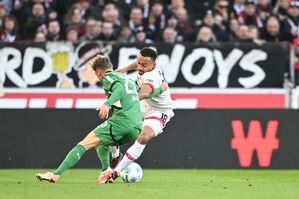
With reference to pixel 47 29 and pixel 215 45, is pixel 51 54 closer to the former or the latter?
pixel 47 29

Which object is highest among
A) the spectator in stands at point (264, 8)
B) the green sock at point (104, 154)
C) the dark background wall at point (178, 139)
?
the spectator in stands at point (264, 8)

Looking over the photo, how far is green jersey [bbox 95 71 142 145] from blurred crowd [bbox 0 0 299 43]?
598 centimetres

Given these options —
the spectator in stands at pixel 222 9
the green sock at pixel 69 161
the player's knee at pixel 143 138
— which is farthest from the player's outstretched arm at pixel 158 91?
the spectator in stands at pixel 222 9

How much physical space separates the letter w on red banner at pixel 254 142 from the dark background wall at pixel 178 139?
0.06 ft

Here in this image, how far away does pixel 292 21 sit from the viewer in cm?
2061

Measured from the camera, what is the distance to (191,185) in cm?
1210

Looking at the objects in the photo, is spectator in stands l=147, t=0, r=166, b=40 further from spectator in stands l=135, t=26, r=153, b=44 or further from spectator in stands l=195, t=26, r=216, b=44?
spectator in stands l=195, t=26, r=216, b=44

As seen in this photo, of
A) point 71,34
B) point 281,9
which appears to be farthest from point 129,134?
point 281,9

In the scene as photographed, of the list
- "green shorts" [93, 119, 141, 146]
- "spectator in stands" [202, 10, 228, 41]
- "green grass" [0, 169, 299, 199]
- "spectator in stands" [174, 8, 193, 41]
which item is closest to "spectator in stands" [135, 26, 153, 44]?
"spectator in stands" [174, 8, 193, 41]

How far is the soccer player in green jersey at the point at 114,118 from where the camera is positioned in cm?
1196

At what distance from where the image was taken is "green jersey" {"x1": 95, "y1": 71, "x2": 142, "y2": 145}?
1217 centimetres

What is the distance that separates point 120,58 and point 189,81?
1.51 metres

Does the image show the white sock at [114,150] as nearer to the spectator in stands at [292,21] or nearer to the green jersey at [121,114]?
the green jersey at [121,114]

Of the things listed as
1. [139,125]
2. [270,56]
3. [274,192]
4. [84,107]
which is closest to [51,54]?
[84,107]
